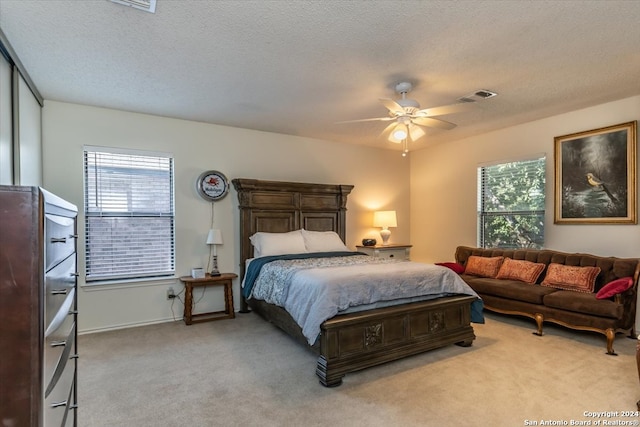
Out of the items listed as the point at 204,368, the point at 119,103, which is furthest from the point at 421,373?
the point at 119,103

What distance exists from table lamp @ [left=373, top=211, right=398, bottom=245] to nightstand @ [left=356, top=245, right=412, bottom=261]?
0.68 feet

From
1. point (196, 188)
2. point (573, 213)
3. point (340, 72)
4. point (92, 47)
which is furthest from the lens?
point (196, 188)

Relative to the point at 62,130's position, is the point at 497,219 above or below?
below

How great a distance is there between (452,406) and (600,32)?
2865mm

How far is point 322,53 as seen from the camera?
2709 millimetres

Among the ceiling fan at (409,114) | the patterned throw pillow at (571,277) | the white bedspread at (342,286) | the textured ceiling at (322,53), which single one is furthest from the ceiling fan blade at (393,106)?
the patterned throw pillow at (571,277)

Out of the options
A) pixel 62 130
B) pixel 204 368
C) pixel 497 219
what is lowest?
pixel 204 368

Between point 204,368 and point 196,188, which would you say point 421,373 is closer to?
point 204,368

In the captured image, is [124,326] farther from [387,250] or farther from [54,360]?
[387,250]

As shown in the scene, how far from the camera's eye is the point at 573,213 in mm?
4223

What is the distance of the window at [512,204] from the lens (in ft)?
15.2

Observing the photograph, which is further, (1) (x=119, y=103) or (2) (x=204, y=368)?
(1) (x=119, y=103)

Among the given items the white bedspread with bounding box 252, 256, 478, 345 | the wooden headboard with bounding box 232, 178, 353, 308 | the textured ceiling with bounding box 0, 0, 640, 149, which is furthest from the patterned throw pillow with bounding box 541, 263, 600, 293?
the wooden headboard with bounding box 232, 178, 353, 308

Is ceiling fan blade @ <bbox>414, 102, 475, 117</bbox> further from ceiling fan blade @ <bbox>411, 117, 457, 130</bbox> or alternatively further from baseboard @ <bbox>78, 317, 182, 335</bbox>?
baseboard @ <bbox>78, 317, 182, 335</bbox>
